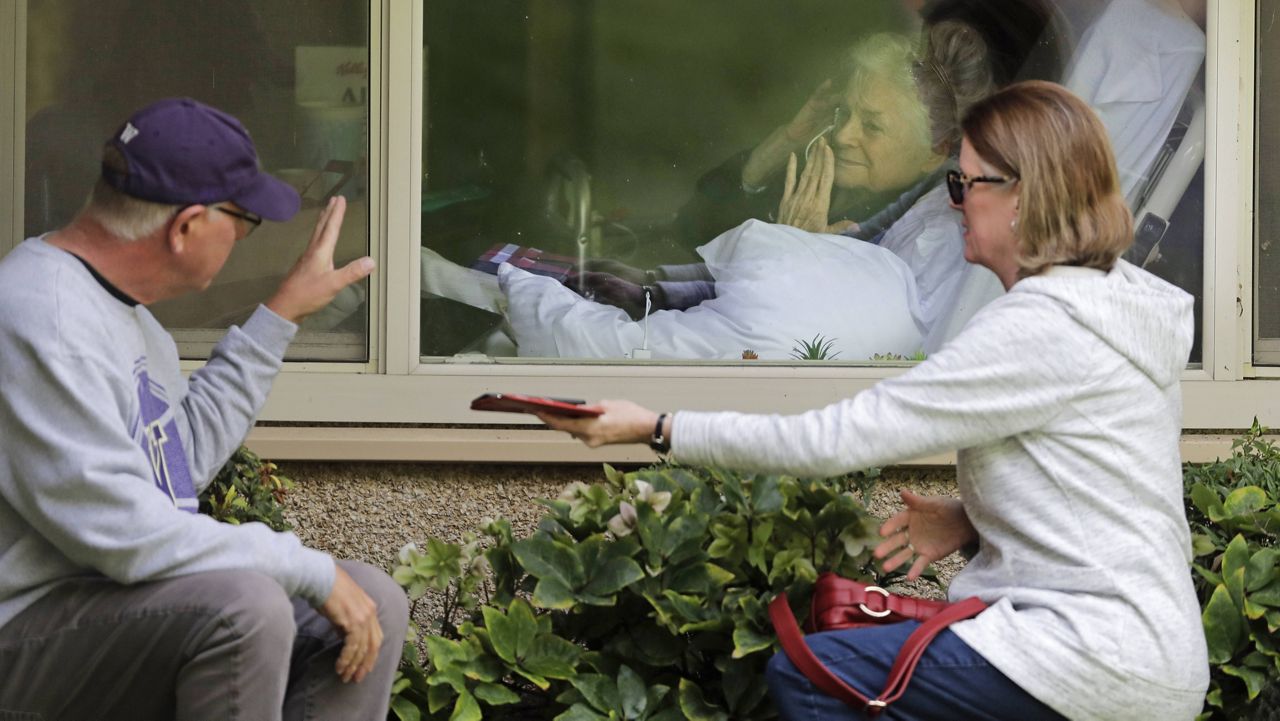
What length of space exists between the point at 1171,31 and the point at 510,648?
317cm

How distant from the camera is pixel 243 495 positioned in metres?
3.57

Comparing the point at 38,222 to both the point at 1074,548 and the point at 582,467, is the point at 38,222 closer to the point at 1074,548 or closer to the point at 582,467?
the point at 582,467

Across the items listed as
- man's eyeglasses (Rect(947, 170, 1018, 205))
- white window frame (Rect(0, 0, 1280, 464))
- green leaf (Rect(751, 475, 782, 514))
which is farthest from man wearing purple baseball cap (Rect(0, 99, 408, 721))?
white window frame (Rect(0, 0, 1280, 464))

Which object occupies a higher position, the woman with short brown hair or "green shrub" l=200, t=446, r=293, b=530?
the woman with short brown hair

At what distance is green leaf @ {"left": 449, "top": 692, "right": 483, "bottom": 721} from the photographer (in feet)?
10.5

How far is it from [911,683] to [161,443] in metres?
1.46

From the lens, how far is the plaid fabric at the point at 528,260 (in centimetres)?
484

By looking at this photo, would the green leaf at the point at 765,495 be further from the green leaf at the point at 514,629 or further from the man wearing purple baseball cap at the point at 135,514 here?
the man wearing purple baseball cap at the point at 135,514

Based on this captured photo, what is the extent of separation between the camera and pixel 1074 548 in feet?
8.25

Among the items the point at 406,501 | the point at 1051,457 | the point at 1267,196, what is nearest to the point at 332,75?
the point at 406,501

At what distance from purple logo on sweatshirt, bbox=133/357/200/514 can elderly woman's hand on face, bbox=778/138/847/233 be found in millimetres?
2824

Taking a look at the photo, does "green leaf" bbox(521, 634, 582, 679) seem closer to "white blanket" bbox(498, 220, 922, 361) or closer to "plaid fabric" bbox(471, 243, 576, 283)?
"white blanket" bbox(498, 220, 922, 361)

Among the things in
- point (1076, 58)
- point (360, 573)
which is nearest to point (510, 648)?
point (360, 573)

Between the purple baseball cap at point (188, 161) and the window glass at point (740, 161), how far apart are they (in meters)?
1.95
